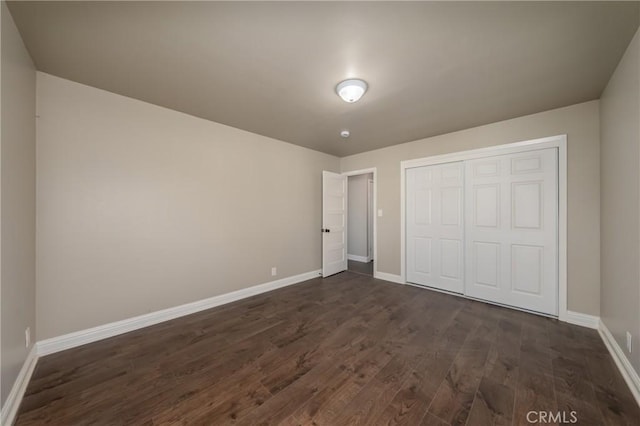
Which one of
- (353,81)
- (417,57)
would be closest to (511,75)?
(417,57)

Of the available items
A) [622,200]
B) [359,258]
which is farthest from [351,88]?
[359,258]

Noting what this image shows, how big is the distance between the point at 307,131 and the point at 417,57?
1966mm

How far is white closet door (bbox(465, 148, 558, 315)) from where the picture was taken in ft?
9.18

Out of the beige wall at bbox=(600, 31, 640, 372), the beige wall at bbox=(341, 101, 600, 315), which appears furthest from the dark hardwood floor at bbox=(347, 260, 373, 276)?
the beige wall at bbox=(600, 31, 640, 372)

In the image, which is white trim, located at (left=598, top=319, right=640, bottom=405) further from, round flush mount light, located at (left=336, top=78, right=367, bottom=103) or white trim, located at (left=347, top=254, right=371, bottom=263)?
white trim, located at (left=347, top=254, right=371, bottom=263)

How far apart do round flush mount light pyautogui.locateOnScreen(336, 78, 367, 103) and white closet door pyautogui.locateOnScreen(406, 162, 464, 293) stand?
2158 millimetres

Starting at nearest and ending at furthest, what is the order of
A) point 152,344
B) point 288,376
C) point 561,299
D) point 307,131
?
point 288,376 < point 152,344 < point 561,299 < point 307,131

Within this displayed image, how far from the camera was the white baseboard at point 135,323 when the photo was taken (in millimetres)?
2109

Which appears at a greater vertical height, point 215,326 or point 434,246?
point 434,246

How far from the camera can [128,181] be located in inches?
98.0

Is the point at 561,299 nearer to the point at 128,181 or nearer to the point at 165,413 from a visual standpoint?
the point at 165,413

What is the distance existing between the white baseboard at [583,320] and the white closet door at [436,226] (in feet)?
3.63
